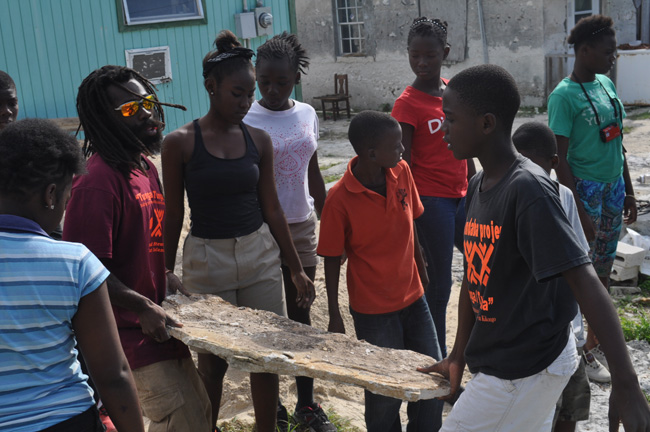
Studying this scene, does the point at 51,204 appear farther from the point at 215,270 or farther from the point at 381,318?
the point at 381,318

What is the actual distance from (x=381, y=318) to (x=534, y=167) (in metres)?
1.37

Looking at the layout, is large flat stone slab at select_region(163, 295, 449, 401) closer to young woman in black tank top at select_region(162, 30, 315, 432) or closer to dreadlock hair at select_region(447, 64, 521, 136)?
young woman in black tank top at select_region(162, 30, 315, 432)

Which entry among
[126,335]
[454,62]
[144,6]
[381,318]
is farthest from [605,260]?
[454,62]

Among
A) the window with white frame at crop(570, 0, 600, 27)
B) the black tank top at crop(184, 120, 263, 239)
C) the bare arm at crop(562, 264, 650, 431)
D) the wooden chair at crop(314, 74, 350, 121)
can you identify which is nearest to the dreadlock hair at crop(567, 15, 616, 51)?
the black tank top at crop(184, 120, 263, 239)

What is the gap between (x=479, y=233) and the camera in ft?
8.05

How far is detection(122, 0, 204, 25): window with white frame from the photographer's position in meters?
8.21

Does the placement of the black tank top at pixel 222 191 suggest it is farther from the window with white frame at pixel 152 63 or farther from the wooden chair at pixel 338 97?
the wooden chair at pixel 338 97

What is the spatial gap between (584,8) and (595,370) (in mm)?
12899

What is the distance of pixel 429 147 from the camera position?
14.1 feet

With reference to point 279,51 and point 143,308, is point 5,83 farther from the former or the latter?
point 143,308

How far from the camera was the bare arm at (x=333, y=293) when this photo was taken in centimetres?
349

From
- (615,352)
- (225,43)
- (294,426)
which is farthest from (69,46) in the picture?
(615,352)

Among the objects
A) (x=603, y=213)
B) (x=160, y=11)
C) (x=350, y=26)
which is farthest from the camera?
(x=350, y=26)

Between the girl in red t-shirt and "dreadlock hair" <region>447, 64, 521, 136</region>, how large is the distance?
1732 millimetres
